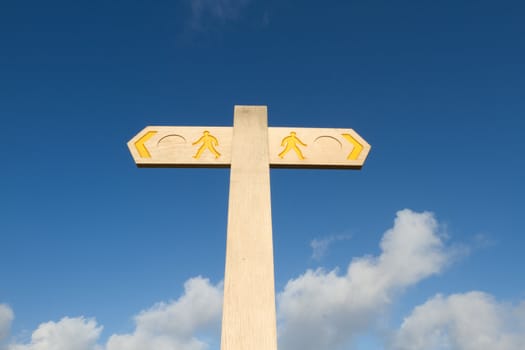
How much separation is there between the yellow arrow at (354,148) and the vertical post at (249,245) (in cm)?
78

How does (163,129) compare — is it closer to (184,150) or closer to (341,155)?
(184,150)

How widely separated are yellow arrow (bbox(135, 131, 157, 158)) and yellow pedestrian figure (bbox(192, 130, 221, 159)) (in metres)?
0.43

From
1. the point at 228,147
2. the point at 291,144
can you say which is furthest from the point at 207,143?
the point at 291,144

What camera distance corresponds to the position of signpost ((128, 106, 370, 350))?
295 cm

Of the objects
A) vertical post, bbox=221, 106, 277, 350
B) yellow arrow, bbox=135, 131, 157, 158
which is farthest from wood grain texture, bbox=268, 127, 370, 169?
yellow arrow, bbox=135, 131, 157, 158

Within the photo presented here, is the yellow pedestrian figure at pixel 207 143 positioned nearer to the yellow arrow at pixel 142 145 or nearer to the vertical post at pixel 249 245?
the vertical post at pixel 249 245

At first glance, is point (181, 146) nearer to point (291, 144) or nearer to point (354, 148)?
point (291, 144)

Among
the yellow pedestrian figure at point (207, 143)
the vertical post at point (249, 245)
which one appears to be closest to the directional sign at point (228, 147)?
the yellow pedestrian figure at point (207, 143)

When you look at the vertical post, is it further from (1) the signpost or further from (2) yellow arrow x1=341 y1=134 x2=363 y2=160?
(2) yellow arrow x1=341 y1=134 x2=363 y2=160

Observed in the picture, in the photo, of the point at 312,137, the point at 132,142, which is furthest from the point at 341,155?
the point at 132,142

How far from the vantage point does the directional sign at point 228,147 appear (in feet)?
12.4

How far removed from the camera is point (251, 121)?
12.7ft

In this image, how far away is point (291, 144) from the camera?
3.87 m

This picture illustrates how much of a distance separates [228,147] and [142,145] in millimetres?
802
